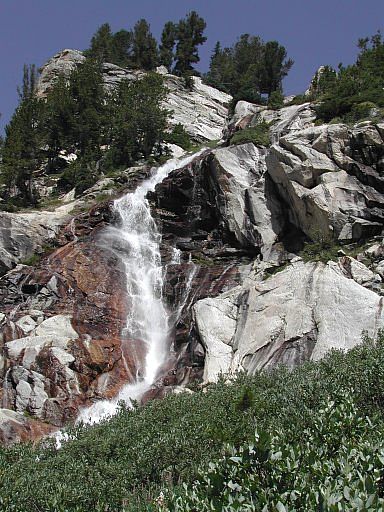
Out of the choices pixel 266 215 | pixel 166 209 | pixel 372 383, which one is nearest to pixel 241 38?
pixel 166 209

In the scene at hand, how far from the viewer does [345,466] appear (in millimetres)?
9758

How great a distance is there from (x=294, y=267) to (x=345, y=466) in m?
24.8

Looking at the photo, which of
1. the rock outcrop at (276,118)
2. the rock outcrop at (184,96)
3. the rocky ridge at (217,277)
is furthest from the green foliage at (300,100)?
the rock outcrop at (184,96)

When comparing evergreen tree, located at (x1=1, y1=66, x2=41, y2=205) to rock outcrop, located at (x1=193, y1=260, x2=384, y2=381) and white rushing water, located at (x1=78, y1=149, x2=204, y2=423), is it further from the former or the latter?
rock outcrop, located at (x1=193, y1=260, x2=384, y2=381)

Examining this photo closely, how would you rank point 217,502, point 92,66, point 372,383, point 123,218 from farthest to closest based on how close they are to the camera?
1. point 92,66
2. point 123,218
3. point 372,383
4. point 217,502

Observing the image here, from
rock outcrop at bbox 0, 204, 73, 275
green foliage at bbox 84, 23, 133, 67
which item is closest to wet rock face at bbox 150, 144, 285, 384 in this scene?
rock outcrop at bbox 0, 204, 73, 275

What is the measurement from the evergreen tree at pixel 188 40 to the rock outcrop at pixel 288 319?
68158mm

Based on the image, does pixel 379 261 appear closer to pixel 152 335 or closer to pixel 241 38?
pixel 152 335

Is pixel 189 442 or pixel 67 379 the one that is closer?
pixel 189 442

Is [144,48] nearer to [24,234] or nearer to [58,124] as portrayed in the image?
[58,124]

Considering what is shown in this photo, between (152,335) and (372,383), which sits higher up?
(372,383)

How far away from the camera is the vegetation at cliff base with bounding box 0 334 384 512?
31.9 feet

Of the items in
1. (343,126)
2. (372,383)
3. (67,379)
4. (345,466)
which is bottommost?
(67,379)

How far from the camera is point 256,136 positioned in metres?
47.7
